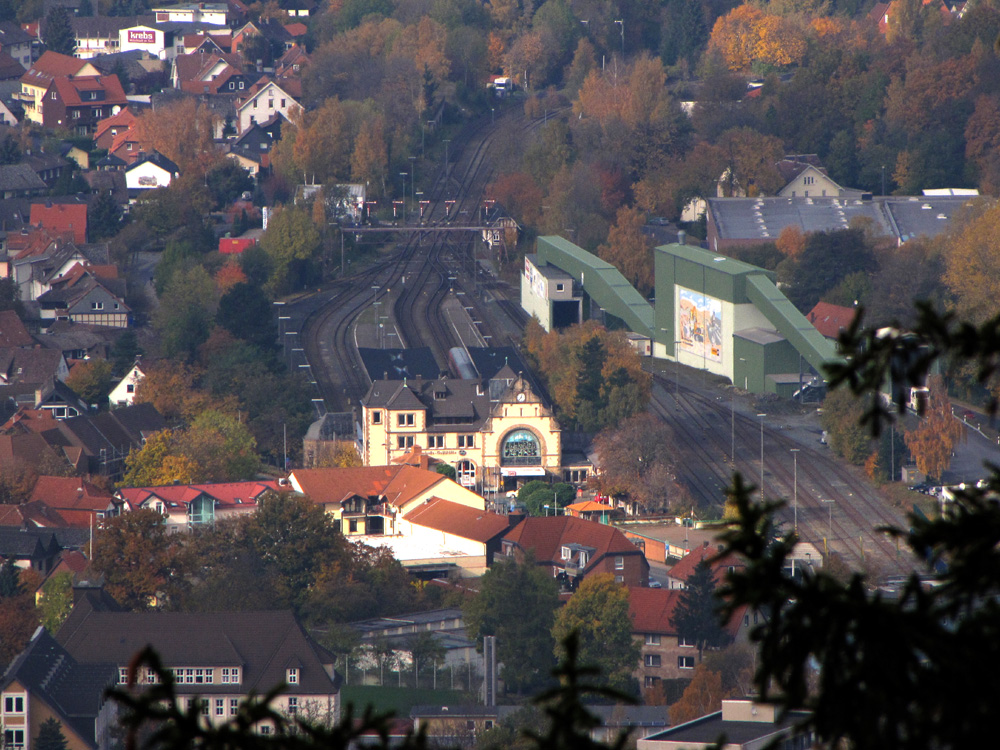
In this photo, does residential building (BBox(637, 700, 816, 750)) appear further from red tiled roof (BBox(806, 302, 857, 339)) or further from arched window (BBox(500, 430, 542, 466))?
red tiled roof (BBox(806, 302, 857, 339))

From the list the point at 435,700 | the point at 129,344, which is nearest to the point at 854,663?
the point at 435,700

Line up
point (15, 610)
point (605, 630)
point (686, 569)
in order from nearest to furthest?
1. point (605, 630)
2. point (15, 610)
3. point (686, 569)

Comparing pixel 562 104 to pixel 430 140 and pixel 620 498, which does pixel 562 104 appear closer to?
pixel 430 140

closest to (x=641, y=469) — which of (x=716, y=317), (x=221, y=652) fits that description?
(x=716, y=317)

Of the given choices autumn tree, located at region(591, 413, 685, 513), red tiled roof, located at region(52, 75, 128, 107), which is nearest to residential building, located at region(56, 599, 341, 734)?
autumn tree, located at region(591, 413, 685, 513)

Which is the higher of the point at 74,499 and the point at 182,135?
the point at 182,135

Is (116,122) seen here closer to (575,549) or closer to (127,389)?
(127,389)

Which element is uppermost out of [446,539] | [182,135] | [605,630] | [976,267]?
[182,135]
